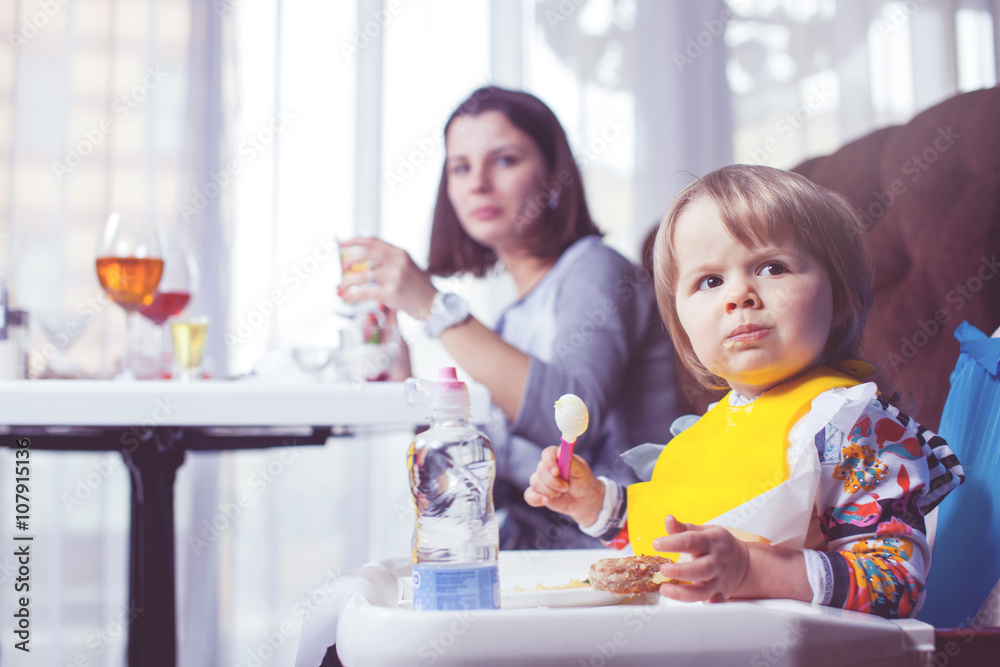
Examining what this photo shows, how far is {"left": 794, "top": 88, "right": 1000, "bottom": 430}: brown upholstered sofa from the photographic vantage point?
3.31ft

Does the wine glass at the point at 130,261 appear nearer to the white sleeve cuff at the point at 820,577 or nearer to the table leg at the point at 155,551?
the table leg at the point at 155,551

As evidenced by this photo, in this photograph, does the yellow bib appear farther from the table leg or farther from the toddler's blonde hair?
the table leg

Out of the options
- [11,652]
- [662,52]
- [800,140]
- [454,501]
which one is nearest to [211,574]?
[11,652]

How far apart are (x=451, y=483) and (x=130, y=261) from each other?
752mm

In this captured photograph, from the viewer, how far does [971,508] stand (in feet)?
2.37

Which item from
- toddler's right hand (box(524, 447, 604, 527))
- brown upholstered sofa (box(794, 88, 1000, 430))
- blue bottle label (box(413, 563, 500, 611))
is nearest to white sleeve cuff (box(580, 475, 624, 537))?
toddler's right hand (box(524, 447, 604, 527))

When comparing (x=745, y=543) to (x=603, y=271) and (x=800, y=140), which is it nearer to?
(x=603, y=271)

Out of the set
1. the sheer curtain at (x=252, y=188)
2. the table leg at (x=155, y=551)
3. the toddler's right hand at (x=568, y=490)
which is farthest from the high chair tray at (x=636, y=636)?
the sheer curtain at (x=252, y=188)

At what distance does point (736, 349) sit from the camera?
0.64 meters

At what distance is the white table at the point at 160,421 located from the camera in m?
0.86

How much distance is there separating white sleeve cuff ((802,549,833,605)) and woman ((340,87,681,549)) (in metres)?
0.74

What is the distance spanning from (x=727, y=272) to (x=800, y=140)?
7.31 feet

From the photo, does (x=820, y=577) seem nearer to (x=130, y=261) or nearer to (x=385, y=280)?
(x=385, y=280)

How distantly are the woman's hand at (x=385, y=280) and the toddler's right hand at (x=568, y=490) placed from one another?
58 cm
